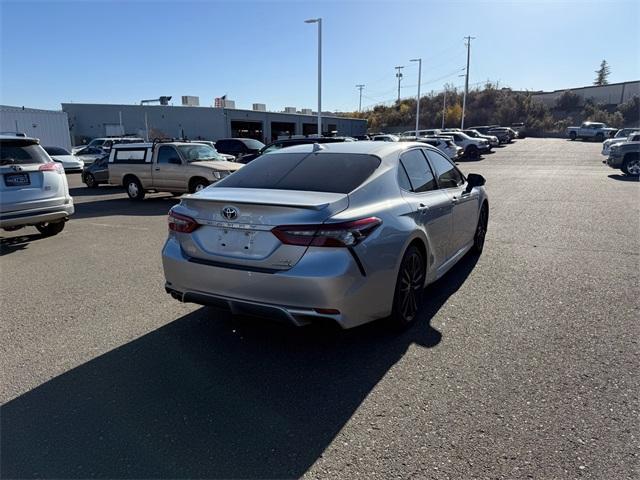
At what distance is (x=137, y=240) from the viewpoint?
7922mm

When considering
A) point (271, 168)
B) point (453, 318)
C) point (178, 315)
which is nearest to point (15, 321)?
point (178, 315)

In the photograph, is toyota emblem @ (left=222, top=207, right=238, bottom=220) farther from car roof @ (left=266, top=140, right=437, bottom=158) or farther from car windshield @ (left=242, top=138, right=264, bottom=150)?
car windshield @ (left=242, top=138, right=264, bottom=150)

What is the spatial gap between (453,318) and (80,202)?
13097mm

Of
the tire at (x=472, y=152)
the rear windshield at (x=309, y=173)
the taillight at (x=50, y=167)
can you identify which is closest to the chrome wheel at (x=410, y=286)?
the rear windshield at (x=309, y=173)

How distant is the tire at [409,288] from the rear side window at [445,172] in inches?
49.6

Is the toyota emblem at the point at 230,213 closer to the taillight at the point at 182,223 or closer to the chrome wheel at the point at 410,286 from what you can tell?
the taillight at the point at 182,223

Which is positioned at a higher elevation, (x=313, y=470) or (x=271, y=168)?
(x=271, y=168)

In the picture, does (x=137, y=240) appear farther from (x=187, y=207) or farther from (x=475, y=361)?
(x=475, y=361)

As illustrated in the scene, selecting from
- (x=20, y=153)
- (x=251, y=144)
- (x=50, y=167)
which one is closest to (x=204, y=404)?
(x=50, y=167)

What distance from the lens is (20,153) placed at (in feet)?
23.7

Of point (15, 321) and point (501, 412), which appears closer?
point (501, 412)

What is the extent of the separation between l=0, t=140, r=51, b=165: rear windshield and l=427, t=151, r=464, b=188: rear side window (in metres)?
6.38

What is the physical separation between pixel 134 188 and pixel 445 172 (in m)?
11.5

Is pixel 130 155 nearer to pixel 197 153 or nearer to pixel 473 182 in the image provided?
pixel 197 153
